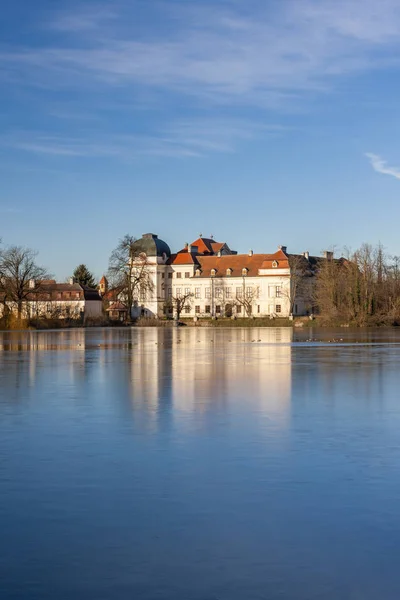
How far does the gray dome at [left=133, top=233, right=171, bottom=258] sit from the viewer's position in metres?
130

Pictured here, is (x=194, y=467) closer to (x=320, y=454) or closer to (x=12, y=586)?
(x=320, y=454)

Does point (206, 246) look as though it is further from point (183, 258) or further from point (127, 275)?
point (127, 275)

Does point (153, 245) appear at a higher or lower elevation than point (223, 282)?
higher

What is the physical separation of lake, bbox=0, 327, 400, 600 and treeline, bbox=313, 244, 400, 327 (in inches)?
2450

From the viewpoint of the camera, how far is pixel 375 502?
27.7ft

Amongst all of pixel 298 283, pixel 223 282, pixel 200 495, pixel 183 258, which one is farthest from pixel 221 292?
pixel 200 495

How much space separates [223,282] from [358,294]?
47.5 meters

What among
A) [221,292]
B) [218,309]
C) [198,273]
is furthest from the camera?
[198,273]

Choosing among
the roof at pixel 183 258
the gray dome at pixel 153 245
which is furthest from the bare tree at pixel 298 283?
the gray dome at pixel 153 245

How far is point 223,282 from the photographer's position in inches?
4956

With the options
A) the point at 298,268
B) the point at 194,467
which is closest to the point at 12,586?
the point at 194,467

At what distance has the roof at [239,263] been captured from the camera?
123 m

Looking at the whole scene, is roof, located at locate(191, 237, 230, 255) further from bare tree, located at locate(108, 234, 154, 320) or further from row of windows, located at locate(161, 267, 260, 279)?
bare tree, located at locate(108, 234, 154, 320)

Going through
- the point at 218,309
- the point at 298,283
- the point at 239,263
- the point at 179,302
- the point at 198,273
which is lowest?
the point at 218,309
